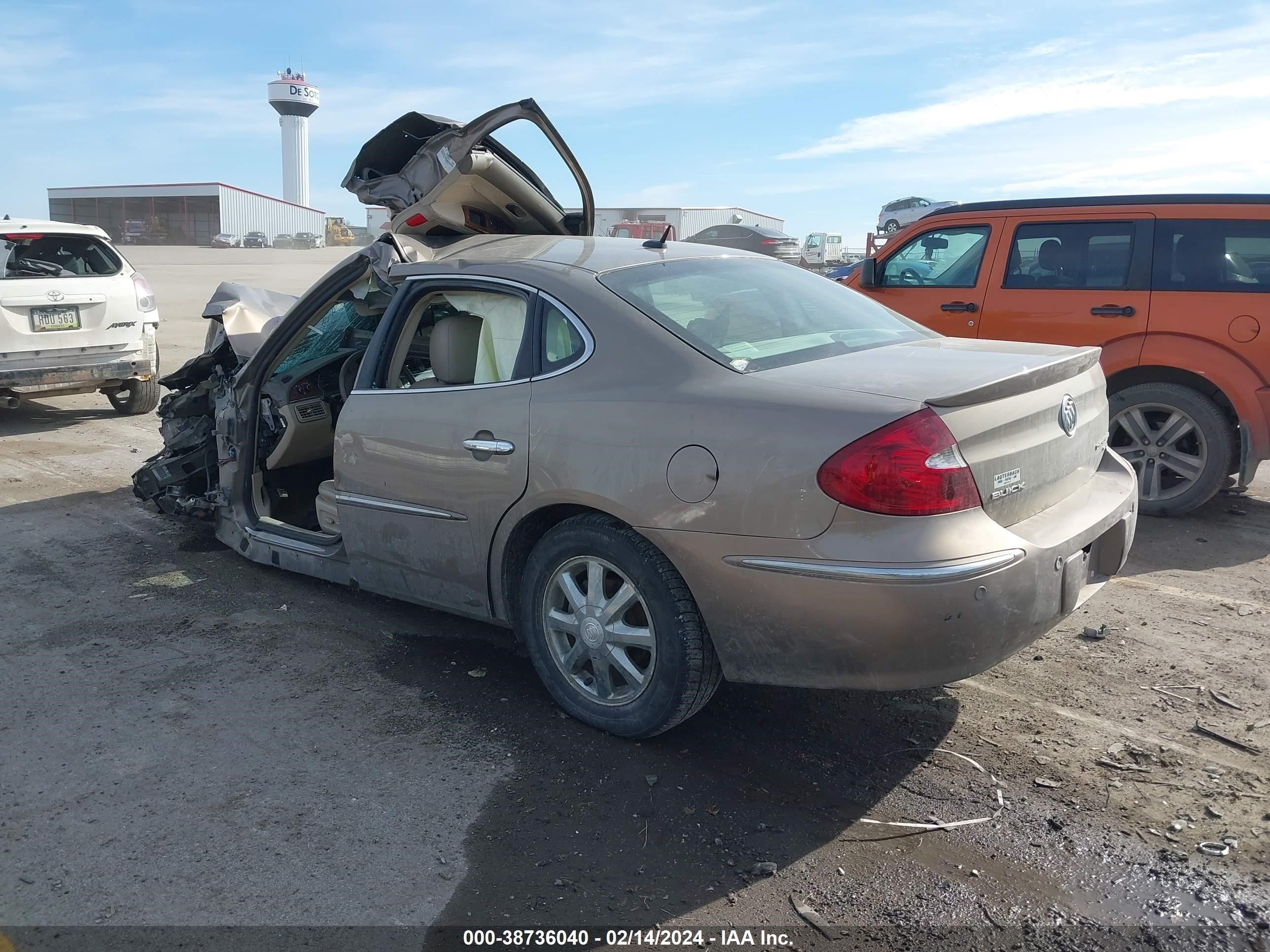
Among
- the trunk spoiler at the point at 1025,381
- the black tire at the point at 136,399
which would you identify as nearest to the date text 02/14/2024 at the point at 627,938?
the trunk spoiler at the point at 1025,381

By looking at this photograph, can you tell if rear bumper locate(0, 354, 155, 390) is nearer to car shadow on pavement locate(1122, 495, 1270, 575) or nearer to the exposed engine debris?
the exposed engine debris

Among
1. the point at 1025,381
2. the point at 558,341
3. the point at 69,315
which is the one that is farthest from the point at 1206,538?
the point at 69,315

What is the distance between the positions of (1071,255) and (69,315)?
26.6 feet

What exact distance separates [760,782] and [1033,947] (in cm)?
98

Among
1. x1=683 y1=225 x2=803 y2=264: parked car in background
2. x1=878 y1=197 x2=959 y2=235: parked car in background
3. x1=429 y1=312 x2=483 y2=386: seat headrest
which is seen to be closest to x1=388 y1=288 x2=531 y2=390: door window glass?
x1=429 y1=312 x2=483 y2=386: seat headrest

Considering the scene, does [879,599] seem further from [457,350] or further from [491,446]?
[457,350]

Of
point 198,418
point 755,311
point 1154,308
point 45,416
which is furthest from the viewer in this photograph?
point 45,416

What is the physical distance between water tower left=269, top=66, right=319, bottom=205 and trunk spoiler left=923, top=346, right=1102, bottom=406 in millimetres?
112872

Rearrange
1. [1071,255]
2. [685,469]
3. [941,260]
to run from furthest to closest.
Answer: [941,260] < [1071,255] < [685,469]

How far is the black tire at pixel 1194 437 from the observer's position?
6.20 metres

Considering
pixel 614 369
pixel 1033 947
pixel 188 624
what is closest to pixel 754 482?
pixel 614 369

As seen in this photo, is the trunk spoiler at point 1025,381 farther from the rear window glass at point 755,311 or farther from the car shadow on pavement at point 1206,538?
the car shadow on pavement at point 1206,538

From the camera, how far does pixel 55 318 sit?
9000mm

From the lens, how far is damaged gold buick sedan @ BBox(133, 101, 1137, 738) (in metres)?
2.94
